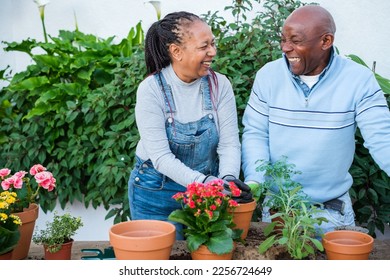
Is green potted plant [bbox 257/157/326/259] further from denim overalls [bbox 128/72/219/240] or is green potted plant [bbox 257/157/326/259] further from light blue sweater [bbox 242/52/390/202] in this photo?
denim overalls [bbox 128/72/219/240]

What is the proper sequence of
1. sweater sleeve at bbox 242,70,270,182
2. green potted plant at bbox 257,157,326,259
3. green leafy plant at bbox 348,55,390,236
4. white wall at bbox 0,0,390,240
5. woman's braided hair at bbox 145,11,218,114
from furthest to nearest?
white wall at bbox 0,0,390,240 < green leafy plant at bbox 348,55,390,236 < sweater sleeve at bbox 242,70,270,182 < woman's braided hair at bbox 145,11,218,114 < green potted plant at bbox 257,157,326,259

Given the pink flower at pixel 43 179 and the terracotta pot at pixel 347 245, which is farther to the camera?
the pink flower at pixel 43 179

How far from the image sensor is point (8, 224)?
206 centimetres

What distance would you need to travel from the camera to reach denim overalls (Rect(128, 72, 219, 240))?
2365mm

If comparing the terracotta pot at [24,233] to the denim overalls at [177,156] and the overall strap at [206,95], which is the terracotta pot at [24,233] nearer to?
the denim overalls at [177,156]

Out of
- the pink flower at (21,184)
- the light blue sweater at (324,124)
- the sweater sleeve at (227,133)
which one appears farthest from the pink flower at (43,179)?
the light blue sweater at (324,124)

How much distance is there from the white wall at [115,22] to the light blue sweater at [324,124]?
2.27m

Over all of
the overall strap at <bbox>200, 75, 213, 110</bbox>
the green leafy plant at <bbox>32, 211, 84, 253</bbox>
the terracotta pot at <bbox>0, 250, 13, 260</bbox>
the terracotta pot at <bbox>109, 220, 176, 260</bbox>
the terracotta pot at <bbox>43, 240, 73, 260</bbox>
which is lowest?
the terracotta pot at <bbox>43, 240, 73, 260</bbox>

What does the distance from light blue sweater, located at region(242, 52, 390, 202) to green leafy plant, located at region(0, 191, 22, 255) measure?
2.92 ft

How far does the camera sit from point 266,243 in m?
1.96

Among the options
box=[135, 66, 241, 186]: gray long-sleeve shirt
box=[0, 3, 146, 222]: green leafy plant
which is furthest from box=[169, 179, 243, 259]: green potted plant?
box=[0, 3, 146, 222]: green leafy plant

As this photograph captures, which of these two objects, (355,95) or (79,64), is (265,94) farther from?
(79,64)

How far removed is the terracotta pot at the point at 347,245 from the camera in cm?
191

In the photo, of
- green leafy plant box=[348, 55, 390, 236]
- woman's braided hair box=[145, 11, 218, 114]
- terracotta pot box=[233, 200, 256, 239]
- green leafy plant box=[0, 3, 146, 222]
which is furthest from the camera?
green leafy plant box=[0, 3, 146, 222]
